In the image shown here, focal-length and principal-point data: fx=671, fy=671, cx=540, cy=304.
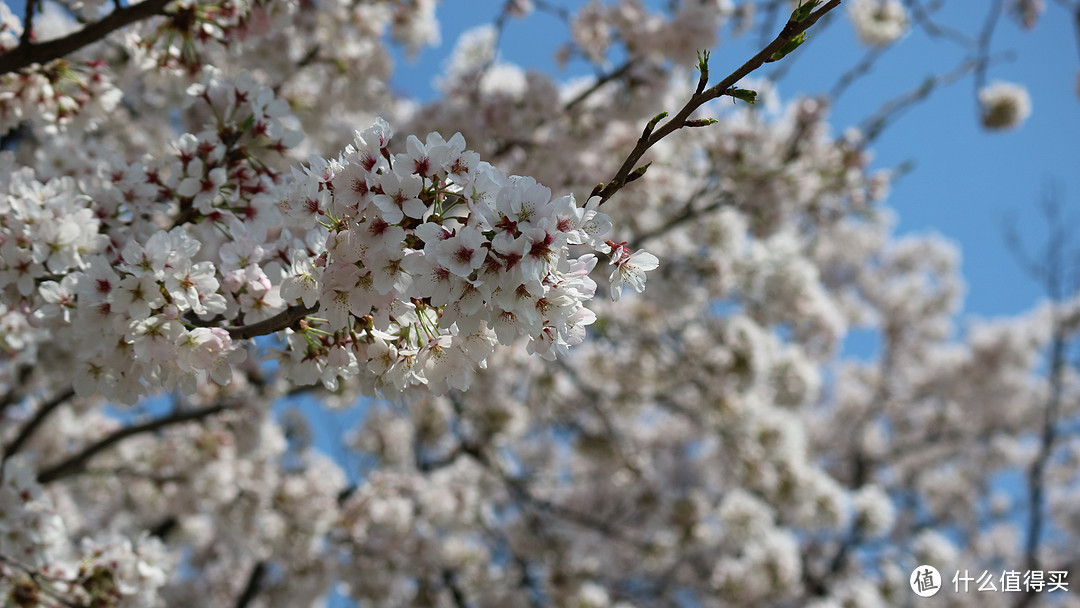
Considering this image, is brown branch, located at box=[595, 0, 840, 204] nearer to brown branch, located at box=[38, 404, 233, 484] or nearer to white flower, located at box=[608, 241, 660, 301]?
white flower, located at box=[608, 241, 660, 301]

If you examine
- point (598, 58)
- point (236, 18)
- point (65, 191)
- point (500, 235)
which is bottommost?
point (500, 235)

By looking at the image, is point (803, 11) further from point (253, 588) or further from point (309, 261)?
point (253, 588)

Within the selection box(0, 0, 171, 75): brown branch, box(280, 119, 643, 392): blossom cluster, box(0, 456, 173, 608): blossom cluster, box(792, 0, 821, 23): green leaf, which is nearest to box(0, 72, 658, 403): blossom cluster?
box(280, 119, 643, 392): blossom cluster

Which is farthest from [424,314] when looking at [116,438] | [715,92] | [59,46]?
[116,438]

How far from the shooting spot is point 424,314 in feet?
5.13

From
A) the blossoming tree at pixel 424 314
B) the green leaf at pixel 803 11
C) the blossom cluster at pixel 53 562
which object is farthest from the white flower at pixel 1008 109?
the blossom cluster at pixel 53 562

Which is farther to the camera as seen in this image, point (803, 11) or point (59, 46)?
point (59, 46)

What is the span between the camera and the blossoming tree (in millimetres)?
1459

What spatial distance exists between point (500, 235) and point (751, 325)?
5.16 m

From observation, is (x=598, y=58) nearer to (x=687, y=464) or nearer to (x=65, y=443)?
(x=65, y=443)

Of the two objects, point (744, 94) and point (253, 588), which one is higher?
point (253, 588)

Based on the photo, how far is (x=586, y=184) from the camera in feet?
17.6

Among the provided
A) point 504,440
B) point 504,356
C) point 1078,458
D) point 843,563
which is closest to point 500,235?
point 504,356

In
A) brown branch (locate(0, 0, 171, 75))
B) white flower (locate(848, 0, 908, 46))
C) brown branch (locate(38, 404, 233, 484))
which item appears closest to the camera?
brown branch (locate(0, 0, 171, 75))
